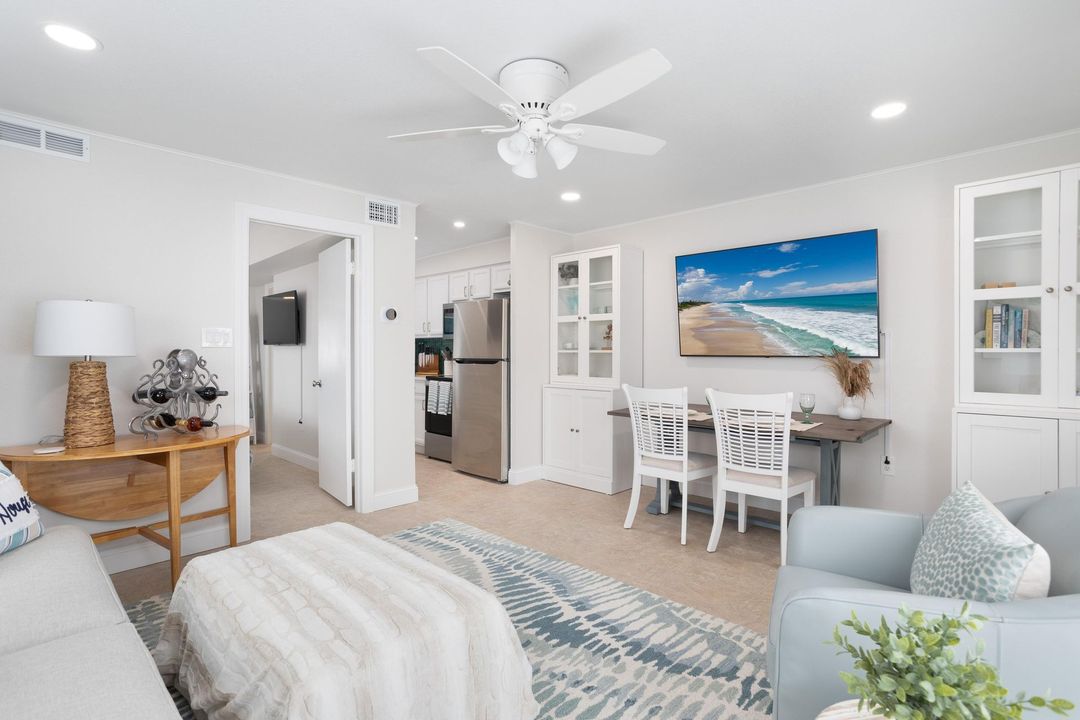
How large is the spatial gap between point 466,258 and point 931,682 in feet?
18.5

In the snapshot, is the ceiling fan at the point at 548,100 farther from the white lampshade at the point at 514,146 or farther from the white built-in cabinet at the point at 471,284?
the white built-in cabinet at the point at 471,284

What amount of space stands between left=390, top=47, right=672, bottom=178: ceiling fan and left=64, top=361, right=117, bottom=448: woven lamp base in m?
1.87

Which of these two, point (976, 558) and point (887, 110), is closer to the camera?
point (976, 558)

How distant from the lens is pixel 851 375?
3518mm

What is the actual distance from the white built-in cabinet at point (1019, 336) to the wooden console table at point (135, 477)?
3.93 meters

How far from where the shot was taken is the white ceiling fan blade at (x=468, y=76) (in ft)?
5.38

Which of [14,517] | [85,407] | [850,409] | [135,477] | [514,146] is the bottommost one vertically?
[135,477]

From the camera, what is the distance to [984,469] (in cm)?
267

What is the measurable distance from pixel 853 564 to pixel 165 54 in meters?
3.17

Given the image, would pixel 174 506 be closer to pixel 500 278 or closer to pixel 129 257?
pixel 129 257

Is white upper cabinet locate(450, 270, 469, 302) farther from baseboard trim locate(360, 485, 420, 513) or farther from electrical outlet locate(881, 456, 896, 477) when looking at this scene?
electrical outlet locate(881, 456, 896, 477)

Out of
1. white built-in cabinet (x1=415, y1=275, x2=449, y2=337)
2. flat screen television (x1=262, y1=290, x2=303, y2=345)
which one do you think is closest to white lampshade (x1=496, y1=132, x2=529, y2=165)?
white built-in cabinet (x1=415, y1=275, x2=449, y2=337)

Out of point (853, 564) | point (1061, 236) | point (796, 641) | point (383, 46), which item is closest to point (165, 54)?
point (383, 46)

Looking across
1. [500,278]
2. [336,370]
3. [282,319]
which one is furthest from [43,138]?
[500,278]
